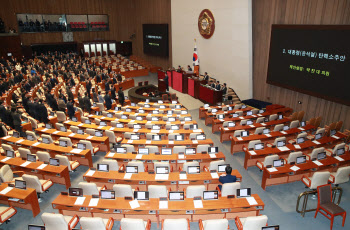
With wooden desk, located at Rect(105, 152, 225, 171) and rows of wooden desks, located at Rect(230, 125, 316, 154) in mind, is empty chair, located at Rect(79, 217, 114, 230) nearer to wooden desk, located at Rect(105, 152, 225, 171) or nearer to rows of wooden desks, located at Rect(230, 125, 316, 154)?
wooden desk, located at Rect(105, 152, 225, 171)

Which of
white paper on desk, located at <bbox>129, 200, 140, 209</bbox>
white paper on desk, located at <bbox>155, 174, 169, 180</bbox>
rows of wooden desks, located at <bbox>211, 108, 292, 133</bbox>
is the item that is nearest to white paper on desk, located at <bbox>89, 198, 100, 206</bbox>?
white paper on desk, located at <bbox>129, 200, 140, 209</bbox>

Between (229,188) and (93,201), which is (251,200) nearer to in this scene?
(229,188)

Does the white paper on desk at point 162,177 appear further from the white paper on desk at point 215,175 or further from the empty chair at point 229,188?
the empty chair at point 229,188

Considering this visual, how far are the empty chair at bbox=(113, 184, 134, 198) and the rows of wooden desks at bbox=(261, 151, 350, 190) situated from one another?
4.50 metres

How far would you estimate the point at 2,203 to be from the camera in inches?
307

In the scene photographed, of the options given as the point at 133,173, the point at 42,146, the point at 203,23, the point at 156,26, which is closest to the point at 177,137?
the point at 133,173

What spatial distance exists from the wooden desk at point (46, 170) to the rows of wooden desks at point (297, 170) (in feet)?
22.1

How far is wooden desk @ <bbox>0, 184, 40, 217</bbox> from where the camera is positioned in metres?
7.09

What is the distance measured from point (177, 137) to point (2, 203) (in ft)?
21.0

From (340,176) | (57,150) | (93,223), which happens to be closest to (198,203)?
(93,223)

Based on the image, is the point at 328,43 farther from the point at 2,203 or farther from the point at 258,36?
the point at 2,203

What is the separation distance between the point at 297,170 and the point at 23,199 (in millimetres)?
8356

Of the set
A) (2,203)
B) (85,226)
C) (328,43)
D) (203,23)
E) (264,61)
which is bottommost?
(2,203)

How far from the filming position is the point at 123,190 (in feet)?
22.9
